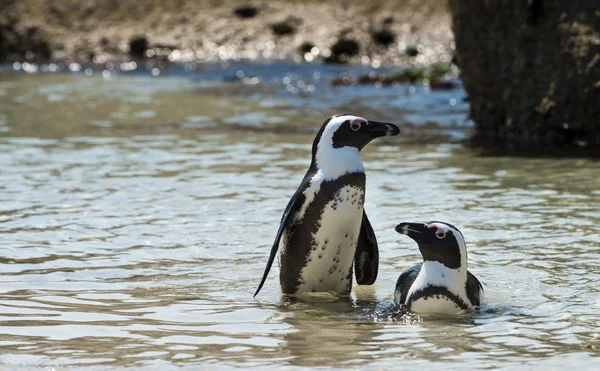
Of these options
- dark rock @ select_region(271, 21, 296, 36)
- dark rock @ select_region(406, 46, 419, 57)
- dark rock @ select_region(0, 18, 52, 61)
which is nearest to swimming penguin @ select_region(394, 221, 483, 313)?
dark rock @ select_region(406, 46, 419, 57)

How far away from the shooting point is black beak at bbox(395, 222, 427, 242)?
19.6 ft

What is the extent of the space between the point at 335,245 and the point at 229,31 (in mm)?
22132

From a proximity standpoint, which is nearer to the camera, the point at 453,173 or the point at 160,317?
the point at 160,317

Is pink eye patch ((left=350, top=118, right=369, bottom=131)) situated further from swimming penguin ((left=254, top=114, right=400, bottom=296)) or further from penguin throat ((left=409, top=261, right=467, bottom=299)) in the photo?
penguin throat ((left=409, top=261, right=467, bottom=299))

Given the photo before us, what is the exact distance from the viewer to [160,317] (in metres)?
5.83

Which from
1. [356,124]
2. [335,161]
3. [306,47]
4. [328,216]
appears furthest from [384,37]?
[328,216]

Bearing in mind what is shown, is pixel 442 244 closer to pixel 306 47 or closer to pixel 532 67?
pixel 532 67

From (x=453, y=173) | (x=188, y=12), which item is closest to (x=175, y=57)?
(x=188, y=12)

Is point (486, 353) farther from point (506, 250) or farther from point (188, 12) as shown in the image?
point (188, 12)

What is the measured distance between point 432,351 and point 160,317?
4.76 ft

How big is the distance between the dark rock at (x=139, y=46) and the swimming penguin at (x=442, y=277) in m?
22.5

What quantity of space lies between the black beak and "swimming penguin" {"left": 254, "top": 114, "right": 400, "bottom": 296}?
308 millimetres

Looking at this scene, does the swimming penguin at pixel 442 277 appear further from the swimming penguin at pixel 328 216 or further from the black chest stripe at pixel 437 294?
the swimming penguin at pixel 328 216

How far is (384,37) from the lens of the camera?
1029 inches
